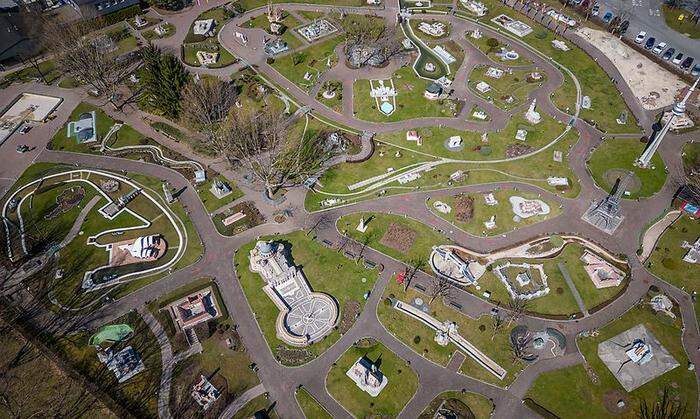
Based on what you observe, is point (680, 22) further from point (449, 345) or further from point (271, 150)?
point (449, 345)

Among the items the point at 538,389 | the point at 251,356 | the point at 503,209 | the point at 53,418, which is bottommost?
the point at 53,418

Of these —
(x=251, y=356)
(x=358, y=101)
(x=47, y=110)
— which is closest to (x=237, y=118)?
(x=358, y=101)

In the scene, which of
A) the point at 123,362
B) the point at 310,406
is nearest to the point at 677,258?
the point at 310,406

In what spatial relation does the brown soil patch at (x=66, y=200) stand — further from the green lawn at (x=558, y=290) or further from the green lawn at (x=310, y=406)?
the green lawn at (x=558, y=290)

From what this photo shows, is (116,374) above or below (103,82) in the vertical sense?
below

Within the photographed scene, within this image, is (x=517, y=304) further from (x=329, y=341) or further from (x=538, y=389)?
(x=329, y=341)

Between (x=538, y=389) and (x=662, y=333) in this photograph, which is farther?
(x=662, y=333)
